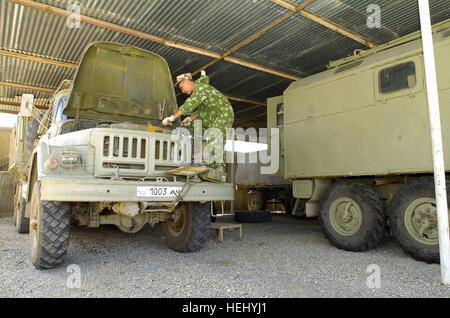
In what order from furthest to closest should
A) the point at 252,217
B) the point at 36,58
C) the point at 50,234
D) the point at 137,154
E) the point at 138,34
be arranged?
the point at 252,217
the point at 36,58
the point at 138,34
the point at 137,154
the point at 50,234

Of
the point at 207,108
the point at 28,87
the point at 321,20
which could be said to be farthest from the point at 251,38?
the point at 28,87

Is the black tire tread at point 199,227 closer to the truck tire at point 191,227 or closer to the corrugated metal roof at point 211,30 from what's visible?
the truck tire at point 191,227

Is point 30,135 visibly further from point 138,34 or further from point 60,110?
point 138,34

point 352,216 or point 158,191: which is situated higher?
point 158,191

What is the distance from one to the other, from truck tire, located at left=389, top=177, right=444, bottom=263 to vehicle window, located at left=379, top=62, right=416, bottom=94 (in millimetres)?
1304

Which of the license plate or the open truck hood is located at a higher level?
the open truck hood

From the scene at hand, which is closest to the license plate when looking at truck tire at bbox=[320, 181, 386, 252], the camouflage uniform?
the camouflage uniform

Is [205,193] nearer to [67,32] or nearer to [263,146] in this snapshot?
[67,32]

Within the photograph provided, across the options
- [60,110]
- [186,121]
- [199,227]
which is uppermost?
[60,110]

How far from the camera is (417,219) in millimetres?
4195

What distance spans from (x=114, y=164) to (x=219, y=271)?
167cm

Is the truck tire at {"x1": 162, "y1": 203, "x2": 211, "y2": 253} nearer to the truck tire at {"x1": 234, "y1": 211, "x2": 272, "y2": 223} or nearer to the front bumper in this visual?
the front bumper

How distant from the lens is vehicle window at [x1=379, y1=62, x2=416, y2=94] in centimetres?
449

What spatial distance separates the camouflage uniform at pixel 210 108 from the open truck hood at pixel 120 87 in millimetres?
770
